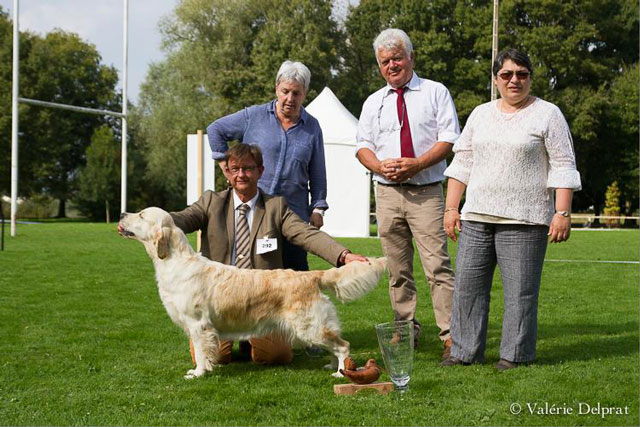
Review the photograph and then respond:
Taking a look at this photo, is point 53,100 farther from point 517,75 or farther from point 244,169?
point 517,75

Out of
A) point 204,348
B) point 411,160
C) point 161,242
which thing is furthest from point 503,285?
point 161,242

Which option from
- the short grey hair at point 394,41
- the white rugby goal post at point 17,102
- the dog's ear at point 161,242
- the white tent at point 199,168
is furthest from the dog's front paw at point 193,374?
the white rugby goal post at point 17,102

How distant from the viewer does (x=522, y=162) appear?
4.18 m

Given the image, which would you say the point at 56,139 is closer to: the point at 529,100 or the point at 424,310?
the point at 424,310

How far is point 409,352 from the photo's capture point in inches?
149

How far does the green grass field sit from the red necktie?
1376 mm

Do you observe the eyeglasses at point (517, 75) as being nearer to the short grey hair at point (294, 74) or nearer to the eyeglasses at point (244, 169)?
the short grey hair at point (294, 74)

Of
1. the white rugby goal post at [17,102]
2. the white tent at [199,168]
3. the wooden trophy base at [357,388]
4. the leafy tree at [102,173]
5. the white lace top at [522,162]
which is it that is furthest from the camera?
the leafy tree at [102,173]

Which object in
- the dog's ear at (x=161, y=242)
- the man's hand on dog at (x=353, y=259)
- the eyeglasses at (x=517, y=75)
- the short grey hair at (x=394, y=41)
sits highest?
the short grey hair at (x=394, y=41)

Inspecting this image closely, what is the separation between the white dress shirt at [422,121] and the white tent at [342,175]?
13.4 metres

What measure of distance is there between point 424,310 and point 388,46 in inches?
117

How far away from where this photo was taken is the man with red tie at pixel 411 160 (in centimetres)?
482

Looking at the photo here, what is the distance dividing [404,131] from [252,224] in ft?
3.99

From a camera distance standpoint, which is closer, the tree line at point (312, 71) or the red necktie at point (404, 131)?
the red necktie at point (404, 131)
